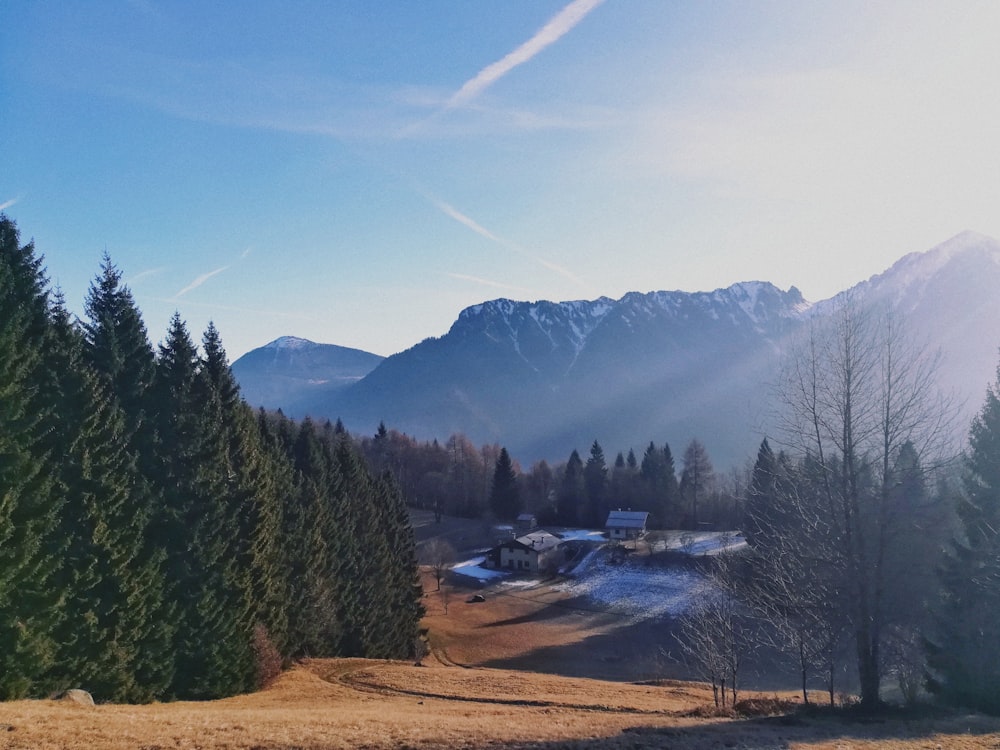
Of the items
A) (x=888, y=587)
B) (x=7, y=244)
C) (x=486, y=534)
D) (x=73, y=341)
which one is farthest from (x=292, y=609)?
(x=486, y=534)

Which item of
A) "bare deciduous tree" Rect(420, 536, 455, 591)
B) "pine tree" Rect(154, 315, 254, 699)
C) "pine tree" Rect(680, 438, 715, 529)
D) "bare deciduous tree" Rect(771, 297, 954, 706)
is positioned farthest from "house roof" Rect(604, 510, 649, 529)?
"bare deciduous tree" Rect(771, 297, 954, 706)

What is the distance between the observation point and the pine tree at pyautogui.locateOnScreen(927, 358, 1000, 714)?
18.3 m

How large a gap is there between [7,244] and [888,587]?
27.2 meters

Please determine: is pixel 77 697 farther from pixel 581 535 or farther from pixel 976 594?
pixel 581 535

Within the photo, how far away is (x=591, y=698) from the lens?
978 inches

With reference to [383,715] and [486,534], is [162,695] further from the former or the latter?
[486,534]

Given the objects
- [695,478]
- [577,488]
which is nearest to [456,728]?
[695,478]

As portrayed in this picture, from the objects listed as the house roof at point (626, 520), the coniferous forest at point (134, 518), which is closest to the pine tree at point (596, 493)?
the house roof at point (626, 520)

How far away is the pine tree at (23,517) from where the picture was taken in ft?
51.9

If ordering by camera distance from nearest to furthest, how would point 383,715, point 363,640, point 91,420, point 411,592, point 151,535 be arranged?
1. point 383,715
2. point 91,420
3. point 151,535
4. point 363,640
5. point 411,592

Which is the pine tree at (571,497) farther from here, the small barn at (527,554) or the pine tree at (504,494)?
the small barn at (527,554)

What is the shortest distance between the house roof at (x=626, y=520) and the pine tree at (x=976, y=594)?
6593 cm

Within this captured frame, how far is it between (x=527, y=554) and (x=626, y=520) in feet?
52.8

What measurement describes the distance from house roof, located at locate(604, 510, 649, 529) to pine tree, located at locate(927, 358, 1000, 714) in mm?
65927
